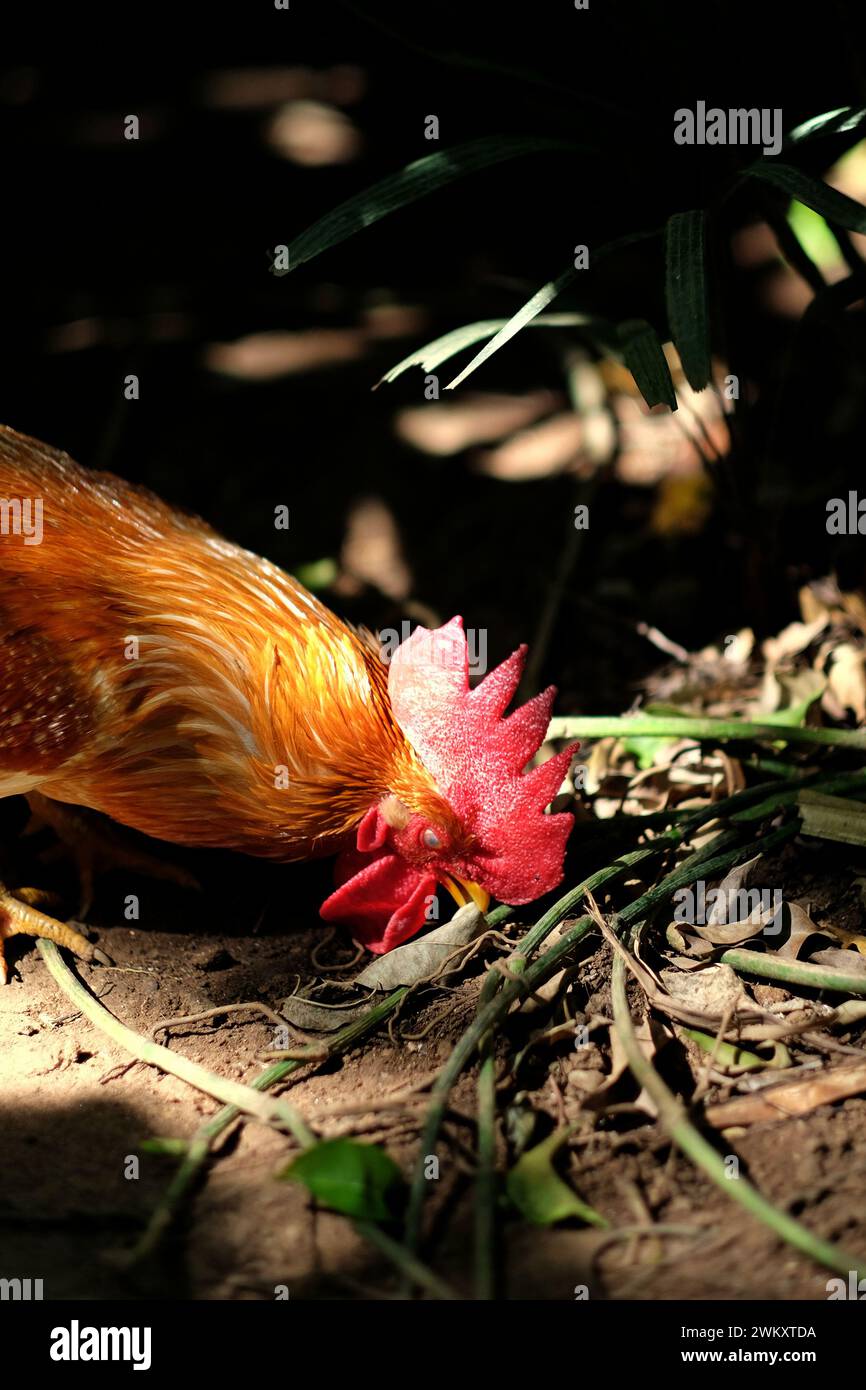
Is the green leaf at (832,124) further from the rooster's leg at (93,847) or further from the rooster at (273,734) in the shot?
the rooster's leg at (93,847)

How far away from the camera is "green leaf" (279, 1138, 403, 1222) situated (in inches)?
87.1

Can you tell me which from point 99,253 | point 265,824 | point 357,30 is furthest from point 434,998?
point 99,253

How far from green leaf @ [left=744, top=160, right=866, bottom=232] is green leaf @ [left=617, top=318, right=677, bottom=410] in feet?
1.61

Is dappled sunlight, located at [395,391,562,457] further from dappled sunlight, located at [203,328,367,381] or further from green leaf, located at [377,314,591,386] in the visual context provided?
green leaf, located at [377,314,591,386]

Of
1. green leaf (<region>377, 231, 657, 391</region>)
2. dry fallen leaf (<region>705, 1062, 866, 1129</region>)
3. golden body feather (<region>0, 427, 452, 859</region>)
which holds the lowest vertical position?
dry fallen leaf (<region>705, 1062, 866, 1129</region>)

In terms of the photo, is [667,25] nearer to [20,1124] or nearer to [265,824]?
[265,824]

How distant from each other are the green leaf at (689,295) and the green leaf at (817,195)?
8.4 inches

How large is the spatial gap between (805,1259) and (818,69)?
11.9 ft

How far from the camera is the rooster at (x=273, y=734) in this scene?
2.79 m

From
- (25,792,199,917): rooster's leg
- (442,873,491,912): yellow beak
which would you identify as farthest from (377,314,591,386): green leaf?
(25,792,199,917): rooster's leg

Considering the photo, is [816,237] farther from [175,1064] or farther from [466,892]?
[175,1064]

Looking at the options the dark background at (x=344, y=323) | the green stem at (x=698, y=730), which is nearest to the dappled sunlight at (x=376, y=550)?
the dark background at (x=344, y=323)

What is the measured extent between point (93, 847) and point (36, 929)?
1.31 feet

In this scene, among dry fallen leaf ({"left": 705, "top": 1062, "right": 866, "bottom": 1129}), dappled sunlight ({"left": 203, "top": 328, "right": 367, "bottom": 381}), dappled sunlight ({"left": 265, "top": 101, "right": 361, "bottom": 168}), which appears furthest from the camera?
dappled sunlight ({"left": 265, "top": 101, "right": 361, "bottom": 168})
